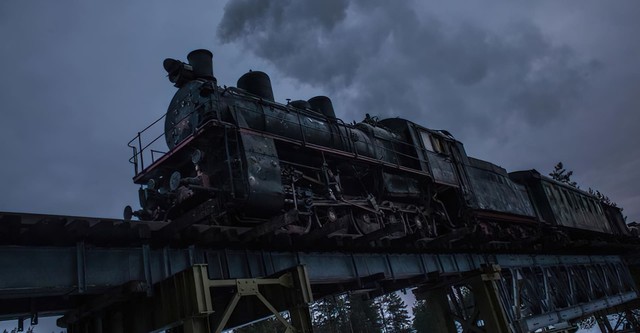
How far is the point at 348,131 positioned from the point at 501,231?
7357 mm

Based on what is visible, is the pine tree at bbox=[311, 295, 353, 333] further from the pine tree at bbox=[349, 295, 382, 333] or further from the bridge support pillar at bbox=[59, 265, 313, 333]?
the bridge support pillar at bbox=[59, 265, 313, 333]

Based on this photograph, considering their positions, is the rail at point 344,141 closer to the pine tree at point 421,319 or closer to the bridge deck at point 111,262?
the bridge deck at point 111,262

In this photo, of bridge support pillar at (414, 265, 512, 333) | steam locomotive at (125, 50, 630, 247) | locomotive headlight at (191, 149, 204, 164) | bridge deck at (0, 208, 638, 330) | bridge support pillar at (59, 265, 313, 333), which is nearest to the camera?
bridge deck at (0, 208, 638, 330)

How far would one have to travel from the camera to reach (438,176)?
44.3ft

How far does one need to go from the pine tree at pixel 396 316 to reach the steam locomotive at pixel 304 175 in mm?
44353

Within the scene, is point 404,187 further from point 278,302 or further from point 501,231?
point 278,302

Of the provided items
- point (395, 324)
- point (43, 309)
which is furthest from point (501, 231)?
point (395, 324)

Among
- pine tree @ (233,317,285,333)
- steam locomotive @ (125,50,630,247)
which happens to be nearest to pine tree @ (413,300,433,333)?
pine tree @ (233,317,285,333)

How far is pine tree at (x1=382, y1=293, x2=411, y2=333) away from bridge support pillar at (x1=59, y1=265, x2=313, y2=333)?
52683mm

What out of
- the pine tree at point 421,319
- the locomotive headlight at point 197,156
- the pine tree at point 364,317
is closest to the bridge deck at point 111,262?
the locomotive headlight at point 197,156

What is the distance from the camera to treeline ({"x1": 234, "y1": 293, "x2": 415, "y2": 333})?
53.4m

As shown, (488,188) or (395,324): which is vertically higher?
(488,188)

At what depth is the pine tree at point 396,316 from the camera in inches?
2254

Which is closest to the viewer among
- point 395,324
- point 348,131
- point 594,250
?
point 348,131
